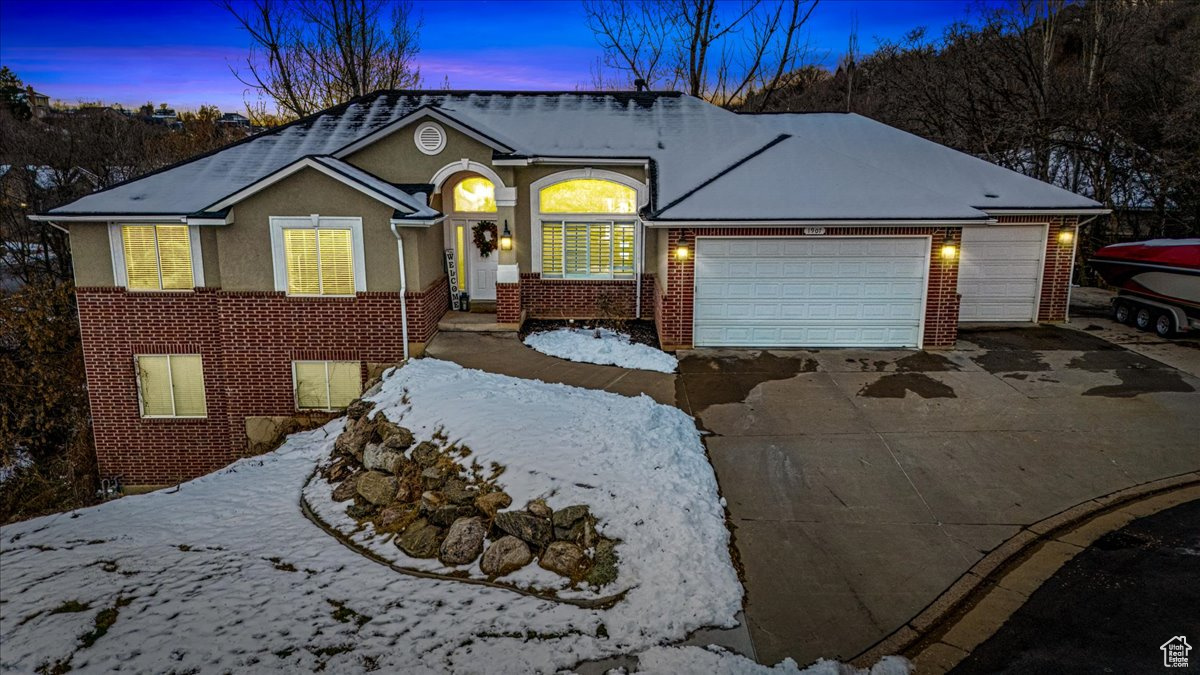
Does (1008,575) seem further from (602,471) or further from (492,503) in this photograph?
(492,503)

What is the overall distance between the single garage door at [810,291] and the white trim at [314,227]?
6.68m

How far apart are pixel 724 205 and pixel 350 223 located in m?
7.35

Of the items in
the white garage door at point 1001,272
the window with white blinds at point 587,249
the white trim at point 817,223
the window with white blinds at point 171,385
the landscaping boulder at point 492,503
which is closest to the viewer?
the landscaping boulder at point 492,503

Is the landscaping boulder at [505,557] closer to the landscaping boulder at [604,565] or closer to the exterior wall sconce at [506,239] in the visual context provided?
the landscaping boulder at [604,565]

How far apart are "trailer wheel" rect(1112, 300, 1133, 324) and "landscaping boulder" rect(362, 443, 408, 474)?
16188 millimetres

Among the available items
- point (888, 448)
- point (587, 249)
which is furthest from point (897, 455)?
point (587, 249)

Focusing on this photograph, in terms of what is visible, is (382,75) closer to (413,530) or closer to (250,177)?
(250,177)

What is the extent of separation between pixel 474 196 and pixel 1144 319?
601 inches

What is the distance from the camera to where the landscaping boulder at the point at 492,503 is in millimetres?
8391

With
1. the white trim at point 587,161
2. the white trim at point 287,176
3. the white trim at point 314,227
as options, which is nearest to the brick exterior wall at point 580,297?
the white trim at point 587,161

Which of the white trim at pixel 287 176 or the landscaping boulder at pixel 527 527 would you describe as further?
the white trim at pixel 287 176

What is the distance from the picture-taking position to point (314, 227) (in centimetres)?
1377

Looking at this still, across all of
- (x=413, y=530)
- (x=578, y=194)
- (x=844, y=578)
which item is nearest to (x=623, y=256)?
(x=578, y=194)

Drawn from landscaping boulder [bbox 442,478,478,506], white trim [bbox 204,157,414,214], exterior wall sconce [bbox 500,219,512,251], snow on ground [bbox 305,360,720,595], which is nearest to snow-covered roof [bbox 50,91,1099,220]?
white trim [bbox 204,157,414,214]
